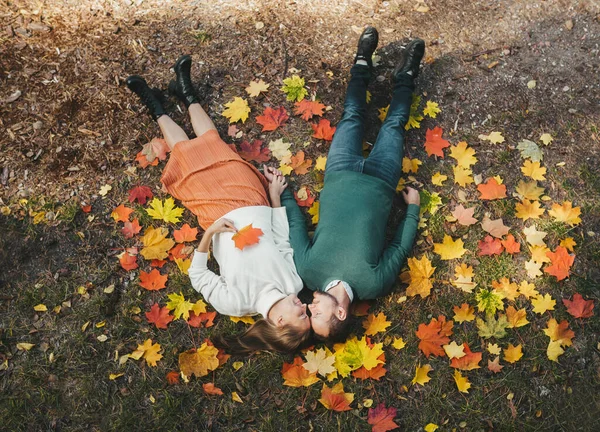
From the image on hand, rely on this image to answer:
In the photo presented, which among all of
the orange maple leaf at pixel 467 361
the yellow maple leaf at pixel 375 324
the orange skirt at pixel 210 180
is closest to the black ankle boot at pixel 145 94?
the orange skirt at pixel 210 180

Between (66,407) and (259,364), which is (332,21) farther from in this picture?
(66,407)

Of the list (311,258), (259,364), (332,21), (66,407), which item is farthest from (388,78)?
(66,407)

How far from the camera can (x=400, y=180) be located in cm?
466

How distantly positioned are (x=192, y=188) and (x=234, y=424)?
6.48 feet

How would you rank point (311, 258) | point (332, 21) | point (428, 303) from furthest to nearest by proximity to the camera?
1. point (332, 21)
2. point (428, 303)
3. point (311, 258)

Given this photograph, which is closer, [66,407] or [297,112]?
[66,407]

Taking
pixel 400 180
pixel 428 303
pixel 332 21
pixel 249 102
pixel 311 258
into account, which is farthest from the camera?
pixel 332 21

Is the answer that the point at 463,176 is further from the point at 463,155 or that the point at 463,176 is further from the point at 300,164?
the point at 300,164

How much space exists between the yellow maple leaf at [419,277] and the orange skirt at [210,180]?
1383 mm

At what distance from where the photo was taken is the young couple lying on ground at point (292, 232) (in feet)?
12.7

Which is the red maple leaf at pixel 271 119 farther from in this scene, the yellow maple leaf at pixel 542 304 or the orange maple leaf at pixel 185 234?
the yellow maple leaf at pixel 542 304

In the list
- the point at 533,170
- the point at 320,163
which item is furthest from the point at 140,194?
the point at 533,170

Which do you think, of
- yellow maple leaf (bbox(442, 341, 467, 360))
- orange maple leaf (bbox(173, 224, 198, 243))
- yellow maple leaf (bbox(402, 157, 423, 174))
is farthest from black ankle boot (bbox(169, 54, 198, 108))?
yellow maple leaf (bbox(442, 341, 467, 360))

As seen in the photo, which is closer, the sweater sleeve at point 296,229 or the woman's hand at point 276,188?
the sweater sleeve at point 296,229
